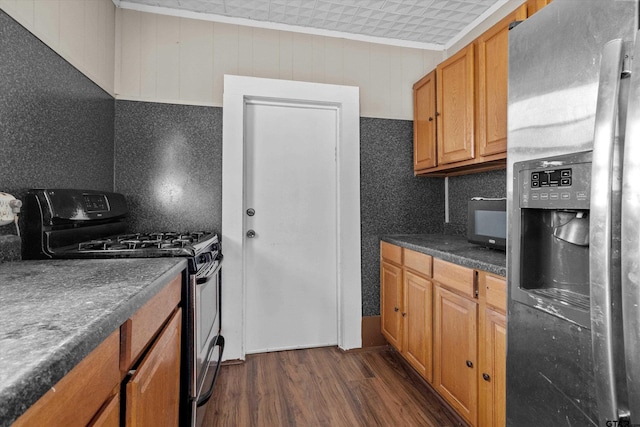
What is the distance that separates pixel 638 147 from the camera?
26.6 inches

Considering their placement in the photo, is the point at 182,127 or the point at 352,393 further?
the point at 182,127

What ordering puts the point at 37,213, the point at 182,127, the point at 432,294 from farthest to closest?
the point at 182,127, the point at 432,294, the point at 37,213

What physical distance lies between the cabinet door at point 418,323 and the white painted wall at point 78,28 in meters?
2.22

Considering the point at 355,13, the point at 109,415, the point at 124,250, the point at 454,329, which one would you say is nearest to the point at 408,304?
the point at 454,329

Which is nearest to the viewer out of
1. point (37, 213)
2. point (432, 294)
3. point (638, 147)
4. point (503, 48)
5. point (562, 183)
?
point (638, 147)

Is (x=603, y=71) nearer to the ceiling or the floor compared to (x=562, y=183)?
nearer to the ceiling

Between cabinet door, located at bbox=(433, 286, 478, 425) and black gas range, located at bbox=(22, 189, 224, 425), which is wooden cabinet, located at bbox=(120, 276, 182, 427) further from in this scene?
cabinet door, located at bbox=(433, 286, 478, 425)

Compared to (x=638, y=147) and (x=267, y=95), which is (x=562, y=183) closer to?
(x=638, y=147)

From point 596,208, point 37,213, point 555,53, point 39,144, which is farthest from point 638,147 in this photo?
point 39,144

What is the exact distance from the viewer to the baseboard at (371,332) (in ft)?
8.32

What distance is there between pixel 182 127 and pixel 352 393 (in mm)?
2026

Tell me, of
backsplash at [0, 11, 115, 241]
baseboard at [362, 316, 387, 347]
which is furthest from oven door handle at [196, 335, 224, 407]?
baseboard at [362, 316, 387, 347]

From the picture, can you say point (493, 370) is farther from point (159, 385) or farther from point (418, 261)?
point (159, 385)

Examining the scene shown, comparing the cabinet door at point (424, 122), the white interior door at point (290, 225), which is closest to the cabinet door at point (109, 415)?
the white interior door at point (290, 225)
